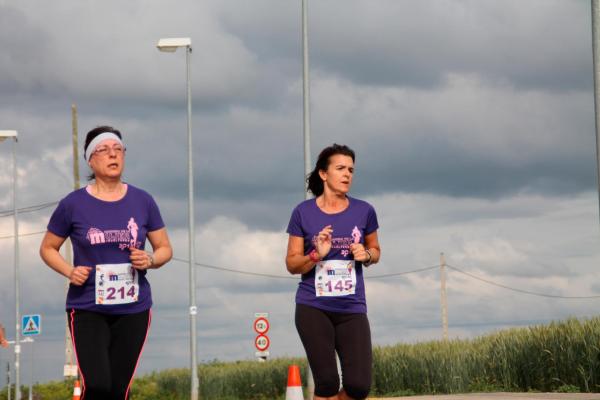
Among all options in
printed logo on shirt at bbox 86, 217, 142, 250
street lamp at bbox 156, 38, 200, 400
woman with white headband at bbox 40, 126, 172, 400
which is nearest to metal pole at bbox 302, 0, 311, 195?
street lamp at bbox 156, 38, 200, 400

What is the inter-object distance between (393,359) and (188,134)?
907 centimetres

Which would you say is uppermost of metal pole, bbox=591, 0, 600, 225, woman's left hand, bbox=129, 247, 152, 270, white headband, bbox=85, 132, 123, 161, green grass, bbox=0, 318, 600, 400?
metal pole, bbox=591, 0, 600, 225

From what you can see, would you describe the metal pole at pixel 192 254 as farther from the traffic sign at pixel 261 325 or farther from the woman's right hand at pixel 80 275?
the woman's right hand at pixel 80 275

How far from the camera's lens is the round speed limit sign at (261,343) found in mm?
35688

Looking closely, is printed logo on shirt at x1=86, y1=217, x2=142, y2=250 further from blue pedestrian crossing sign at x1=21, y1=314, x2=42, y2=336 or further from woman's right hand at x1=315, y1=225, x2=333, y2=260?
blue pedestrian crossing sign at x1=21, y1=314, x2=42, y2=336

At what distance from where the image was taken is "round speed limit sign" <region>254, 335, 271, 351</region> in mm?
35688

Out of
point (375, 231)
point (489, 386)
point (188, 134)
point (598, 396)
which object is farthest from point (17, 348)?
point (375, 231)

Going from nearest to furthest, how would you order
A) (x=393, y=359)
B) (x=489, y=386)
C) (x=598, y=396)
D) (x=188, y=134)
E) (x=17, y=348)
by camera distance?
1. (x=598, y=396)
2. (x=489, y=386)
3. (x=393, y=359)
4. (x=188, y=134)
5. (x=17, y=348)

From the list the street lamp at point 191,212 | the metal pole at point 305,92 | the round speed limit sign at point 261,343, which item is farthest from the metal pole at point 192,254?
the metal pole at point 305,92

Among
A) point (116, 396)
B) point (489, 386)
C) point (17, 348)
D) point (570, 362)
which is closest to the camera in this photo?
point (116, 396)

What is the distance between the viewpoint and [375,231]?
8633 millimetres

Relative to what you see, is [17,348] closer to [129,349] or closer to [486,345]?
[486,345]

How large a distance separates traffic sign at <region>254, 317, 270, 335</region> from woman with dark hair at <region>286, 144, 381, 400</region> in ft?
91.2

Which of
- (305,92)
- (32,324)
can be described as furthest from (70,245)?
(305,92)
